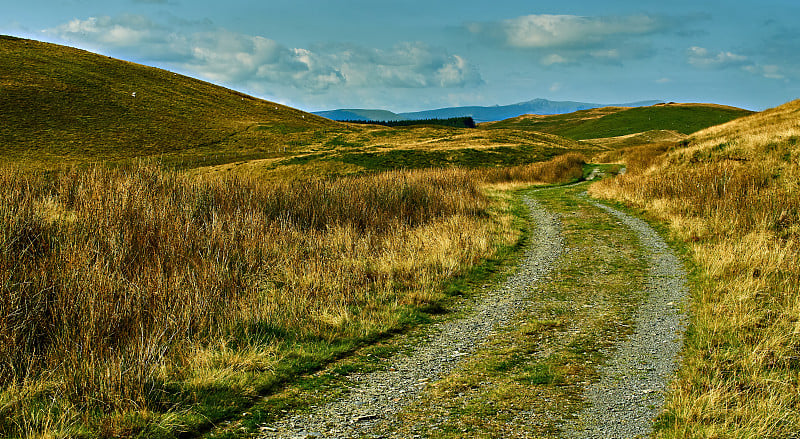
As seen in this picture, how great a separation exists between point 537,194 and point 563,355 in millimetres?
25041

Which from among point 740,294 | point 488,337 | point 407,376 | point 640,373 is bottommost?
point 407,376

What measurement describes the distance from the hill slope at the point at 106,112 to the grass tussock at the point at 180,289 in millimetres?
55265

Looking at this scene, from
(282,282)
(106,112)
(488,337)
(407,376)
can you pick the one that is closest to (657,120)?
(106,112)

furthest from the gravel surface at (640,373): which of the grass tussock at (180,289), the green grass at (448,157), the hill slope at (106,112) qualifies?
the hill slope at (106,112)

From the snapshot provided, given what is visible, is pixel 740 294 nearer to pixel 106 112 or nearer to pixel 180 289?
pixel 180 289

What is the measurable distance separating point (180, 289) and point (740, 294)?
9.46m

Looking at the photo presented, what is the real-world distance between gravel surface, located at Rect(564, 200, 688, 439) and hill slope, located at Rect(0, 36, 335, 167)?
6513 centimetres

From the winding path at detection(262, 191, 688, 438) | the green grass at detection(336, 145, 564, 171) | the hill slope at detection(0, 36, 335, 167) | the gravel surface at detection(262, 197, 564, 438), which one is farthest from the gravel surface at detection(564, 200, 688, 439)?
the hill slope at detection(0, 36, 335, 167)

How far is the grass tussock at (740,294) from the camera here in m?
5.36

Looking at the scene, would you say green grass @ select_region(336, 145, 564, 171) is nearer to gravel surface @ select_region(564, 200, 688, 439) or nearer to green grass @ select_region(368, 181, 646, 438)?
green grass @ select_region(368, 181, 646, 438)

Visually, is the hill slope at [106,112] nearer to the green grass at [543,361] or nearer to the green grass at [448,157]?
the green grass at [448,157]

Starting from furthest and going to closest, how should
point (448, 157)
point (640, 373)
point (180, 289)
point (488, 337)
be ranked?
point (448, 157), point (488, 337), point (180, 289), point (640, 373)

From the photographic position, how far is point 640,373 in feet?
22.3

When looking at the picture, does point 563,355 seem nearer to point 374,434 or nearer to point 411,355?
point 411,355
